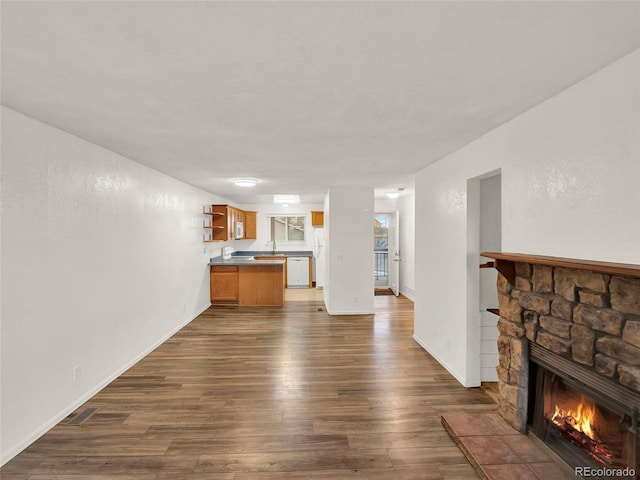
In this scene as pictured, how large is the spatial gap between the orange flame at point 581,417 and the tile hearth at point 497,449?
0.27m

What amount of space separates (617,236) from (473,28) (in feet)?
4.08

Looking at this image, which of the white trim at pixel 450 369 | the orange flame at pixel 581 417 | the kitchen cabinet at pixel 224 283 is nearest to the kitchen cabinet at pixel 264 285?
the kitchen cabinet at pixel 224 283

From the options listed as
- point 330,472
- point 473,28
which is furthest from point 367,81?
point 330,472

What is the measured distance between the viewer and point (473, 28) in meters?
1.35

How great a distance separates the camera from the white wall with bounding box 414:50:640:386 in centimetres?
156

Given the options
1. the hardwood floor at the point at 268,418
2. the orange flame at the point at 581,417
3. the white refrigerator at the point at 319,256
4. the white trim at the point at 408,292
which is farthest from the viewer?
the white refrigerator at the point at 319,256

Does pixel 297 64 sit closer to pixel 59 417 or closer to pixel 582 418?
pixel 582 418

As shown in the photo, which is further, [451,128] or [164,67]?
[451,128]

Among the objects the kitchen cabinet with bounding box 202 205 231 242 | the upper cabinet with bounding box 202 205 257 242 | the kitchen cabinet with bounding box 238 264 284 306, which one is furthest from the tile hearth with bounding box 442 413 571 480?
the kitchen cabinet with bounding box 202 205 231 242

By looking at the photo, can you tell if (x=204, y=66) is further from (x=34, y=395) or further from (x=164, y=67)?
(x=34, y=395)

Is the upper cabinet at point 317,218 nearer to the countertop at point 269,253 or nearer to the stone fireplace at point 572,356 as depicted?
the countertop at point 269,253

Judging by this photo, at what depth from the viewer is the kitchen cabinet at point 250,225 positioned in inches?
353

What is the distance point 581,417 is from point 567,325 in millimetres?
572

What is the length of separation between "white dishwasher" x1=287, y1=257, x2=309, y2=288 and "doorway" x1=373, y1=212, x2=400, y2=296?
201 cm
